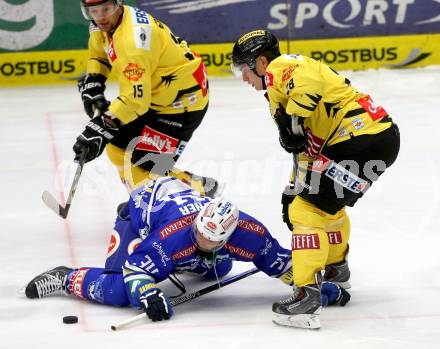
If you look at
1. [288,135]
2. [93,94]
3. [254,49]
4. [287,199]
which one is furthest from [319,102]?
[93,94]

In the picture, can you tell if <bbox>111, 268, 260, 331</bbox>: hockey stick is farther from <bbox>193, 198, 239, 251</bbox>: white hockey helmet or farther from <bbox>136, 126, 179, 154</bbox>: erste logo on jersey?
<bbox>136, 126, 179, 154</bbox>: erste logo on jersey

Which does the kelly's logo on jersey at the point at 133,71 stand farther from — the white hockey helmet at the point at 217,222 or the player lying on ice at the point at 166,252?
the white hockey helmet at the point at 217,222

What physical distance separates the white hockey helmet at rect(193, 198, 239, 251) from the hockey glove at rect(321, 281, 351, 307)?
0.50 metres

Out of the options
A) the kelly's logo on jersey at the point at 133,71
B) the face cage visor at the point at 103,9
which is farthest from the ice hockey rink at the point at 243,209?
the face cage visor at the point at 103,9

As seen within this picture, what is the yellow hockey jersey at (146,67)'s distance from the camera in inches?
210

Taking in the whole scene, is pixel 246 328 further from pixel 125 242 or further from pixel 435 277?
pixel 435 277

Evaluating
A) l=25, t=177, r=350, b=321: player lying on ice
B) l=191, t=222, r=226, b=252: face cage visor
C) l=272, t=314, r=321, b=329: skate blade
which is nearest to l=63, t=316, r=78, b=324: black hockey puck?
l=25, t=177, r=350, b=321: player lying on ice

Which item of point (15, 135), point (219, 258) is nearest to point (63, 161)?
point (15, 135)

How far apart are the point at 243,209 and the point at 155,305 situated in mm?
1918

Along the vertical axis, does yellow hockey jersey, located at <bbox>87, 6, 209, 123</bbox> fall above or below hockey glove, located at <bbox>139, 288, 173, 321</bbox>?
above

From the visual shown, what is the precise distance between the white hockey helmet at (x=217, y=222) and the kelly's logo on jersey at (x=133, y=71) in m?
1.11

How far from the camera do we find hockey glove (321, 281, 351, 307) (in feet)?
15.0

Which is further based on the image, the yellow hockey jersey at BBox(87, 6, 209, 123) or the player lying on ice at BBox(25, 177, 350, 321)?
the yellow hockey jersey at BBox(87, 6, 209, 123)

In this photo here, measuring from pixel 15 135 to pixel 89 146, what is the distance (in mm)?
2749
